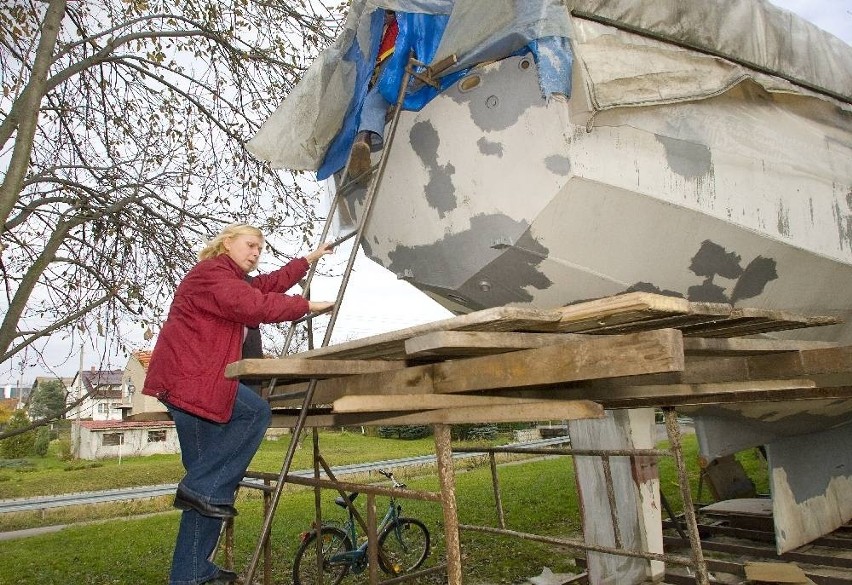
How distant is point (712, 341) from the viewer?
2.85 m

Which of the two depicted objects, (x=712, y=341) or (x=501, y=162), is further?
(x=501, y=162)

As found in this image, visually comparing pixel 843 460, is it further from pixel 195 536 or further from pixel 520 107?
pixel 195 536

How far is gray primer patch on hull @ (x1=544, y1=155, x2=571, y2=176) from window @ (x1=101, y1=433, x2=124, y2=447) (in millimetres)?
31424

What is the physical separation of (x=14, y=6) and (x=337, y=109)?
3833 millimetres

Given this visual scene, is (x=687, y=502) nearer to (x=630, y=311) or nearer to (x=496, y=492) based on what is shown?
(x=496, y=492)

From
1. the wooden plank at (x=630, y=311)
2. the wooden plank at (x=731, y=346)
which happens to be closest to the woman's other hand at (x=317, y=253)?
the wooden plank at (x=630, y=311)

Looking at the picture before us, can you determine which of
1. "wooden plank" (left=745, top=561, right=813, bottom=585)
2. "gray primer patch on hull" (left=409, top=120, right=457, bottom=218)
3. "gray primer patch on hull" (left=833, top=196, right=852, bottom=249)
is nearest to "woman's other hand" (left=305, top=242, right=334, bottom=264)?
"gray primer patch on hull" (left=409, top=120, right=457, bottom=218)

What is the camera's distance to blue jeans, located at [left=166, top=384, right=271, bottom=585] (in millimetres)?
2764

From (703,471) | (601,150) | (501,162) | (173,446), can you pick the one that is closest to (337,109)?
(501,162)

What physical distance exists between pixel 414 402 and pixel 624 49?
187cm

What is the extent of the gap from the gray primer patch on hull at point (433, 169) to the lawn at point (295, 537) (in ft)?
16.8

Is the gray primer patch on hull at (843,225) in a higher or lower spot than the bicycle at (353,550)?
higher

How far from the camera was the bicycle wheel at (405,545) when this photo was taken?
8.16 meters

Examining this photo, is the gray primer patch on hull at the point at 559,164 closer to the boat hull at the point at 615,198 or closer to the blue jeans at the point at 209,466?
the boat hull at the point at 615,198
